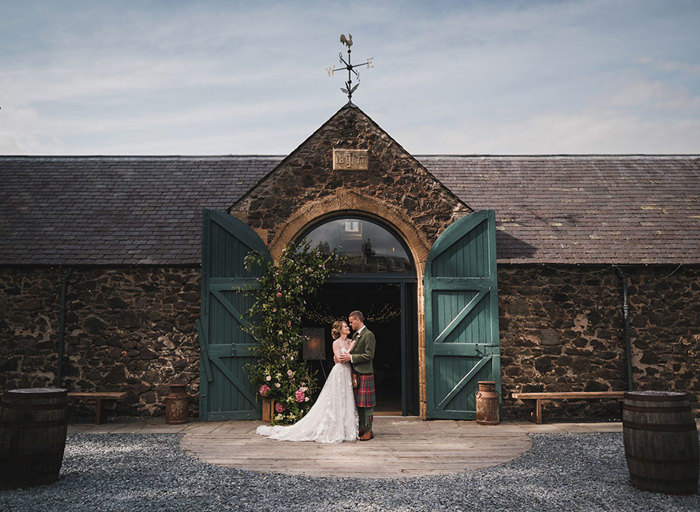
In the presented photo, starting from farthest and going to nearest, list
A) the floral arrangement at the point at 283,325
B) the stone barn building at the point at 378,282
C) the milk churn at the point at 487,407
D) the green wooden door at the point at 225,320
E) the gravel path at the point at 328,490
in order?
the stone barn building at the point at 378,282, the green wooden door at the point at 225,320, the milk churn at the point at 487,407, the floral arrangement at the point at 283,325, the gravel path at the point at 328,490

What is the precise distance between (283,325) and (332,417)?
5.98 ft

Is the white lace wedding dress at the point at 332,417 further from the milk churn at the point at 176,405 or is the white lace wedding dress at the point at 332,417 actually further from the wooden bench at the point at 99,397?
the wooden bench at the point at 99,397

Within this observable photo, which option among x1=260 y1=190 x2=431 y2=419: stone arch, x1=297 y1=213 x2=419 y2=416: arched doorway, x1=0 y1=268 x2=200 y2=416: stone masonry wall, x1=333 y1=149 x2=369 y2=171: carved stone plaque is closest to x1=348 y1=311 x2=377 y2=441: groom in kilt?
x1=297 y1=213 x2=419 y2=416: arched doorway

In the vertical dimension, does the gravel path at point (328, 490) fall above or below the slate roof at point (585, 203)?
below

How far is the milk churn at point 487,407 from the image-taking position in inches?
357

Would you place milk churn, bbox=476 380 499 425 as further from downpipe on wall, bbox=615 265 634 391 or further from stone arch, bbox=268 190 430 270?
downpipe on wall, bbox=615 265 634 391

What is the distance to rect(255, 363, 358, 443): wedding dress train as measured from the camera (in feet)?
25.7

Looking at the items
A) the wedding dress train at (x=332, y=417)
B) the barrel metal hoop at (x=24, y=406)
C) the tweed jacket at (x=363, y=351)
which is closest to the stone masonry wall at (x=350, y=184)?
the tweed jacket at (x=363, y=351)

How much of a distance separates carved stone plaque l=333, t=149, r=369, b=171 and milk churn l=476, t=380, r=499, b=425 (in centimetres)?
417

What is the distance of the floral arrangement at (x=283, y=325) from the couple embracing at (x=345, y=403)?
810mm

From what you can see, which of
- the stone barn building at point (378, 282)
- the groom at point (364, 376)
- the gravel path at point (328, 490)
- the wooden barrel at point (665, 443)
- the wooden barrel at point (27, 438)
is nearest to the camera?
the gravel path at point (328, 490)

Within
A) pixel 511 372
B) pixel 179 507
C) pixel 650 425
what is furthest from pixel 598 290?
pixel 179 507

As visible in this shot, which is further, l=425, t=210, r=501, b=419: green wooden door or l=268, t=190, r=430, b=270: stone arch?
l=268, t=190, r=430, b=270: stone arch

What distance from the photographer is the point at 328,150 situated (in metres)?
9.76
